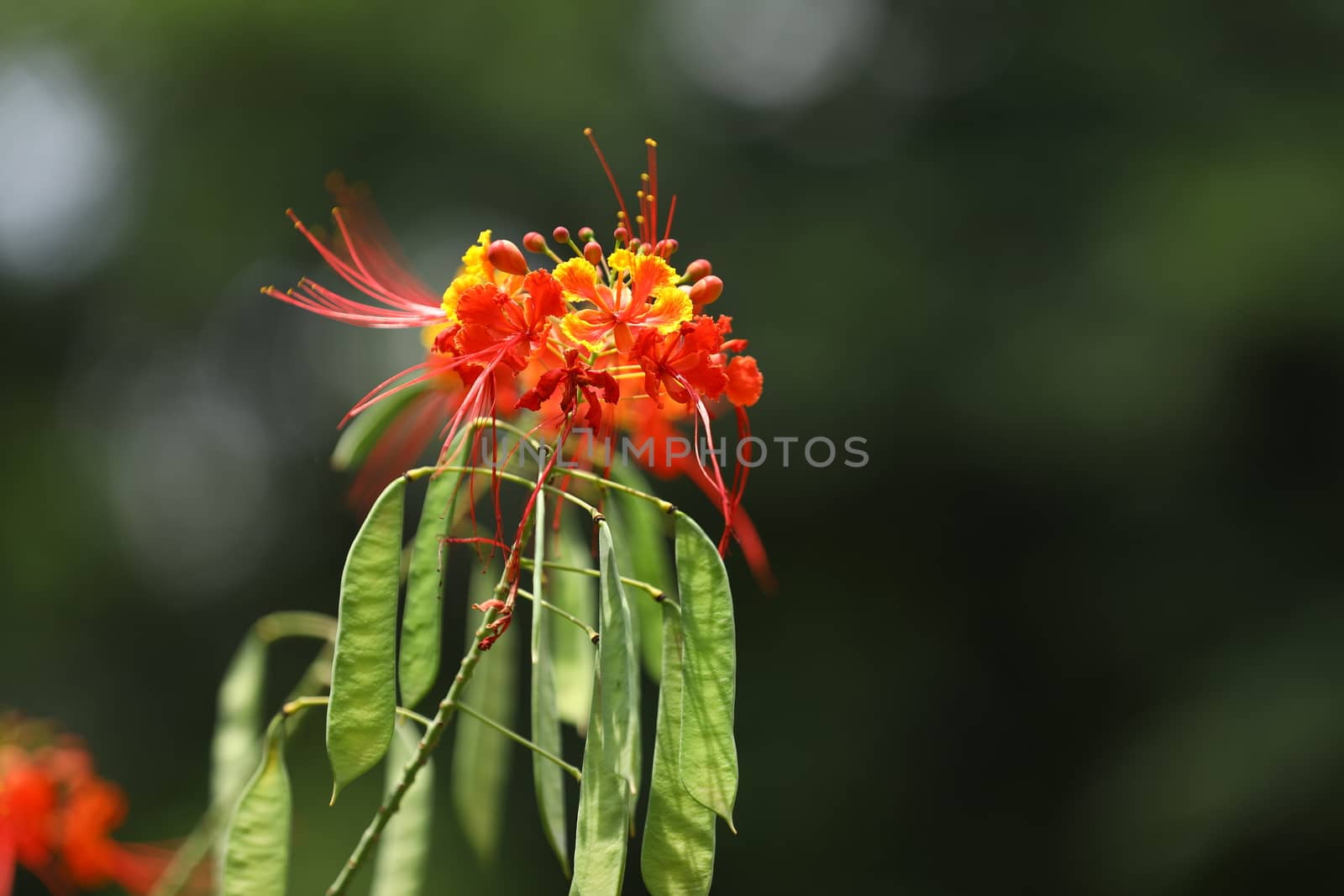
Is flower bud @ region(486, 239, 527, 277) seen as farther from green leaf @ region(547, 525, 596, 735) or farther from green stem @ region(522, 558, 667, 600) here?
green leaf @ region(547, 525, 596, 735)

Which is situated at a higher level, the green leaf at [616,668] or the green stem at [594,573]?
the green stem at [594,573]

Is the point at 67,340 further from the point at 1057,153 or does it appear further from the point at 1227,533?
the point at 1227,533

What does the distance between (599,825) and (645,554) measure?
1.87 ft

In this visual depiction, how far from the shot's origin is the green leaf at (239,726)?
5.38 feet

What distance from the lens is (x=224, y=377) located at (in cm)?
566

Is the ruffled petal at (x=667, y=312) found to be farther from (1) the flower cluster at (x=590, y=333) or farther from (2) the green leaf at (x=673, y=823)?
(2) the green leaf at (x=673, y=823)

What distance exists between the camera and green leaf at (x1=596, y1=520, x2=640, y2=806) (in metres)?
0.98

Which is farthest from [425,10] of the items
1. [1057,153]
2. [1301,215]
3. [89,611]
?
[1301,215]

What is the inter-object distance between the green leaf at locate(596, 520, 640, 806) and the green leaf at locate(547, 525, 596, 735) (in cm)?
38

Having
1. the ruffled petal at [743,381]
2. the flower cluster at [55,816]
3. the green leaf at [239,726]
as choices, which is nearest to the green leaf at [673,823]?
the ruffled petal at [743,381]

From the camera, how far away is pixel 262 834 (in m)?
1.20

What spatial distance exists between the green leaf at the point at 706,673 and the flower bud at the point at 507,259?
32 cm

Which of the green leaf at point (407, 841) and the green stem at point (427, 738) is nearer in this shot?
the green stem at point (427, 738)

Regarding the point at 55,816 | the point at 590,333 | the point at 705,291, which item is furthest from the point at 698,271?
the point at 55,816
